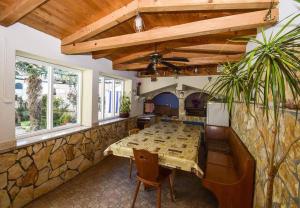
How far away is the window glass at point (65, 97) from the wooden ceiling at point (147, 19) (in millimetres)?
616

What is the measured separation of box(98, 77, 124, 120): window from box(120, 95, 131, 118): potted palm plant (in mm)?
201

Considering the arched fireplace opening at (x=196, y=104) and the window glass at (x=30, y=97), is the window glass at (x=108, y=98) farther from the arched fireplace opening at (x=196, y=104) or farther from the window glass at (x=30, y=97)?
the arched fireplace opening at (x=196, y=104)

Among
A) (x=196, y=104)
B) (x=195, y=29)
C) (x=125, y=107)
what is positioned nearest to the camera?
(x=195, y=29)

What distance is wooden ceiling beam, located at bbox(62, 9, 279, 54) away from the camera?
1.72 m

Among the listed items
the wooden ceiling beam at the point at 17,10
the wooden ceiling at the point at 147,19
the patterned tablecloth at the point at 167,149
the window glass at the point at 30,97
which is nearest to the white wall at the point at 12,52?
the wooden ceiling at the point at 147,19

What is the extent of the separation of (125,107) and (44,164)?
115 inches

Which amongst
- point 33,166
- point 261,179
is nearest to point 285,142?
point 261,179

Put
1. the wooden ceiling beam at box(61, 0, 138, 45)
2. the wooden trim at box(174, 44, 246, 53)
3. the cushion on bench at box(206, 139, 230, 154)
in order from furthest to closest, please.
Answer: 1. the cushion on bench at box(206, 139, 230, 154)
2. the wooden trim at box(174, 44, 246, 53)
3. the wooden ceiling beam at box(61, 0, 138, 45)

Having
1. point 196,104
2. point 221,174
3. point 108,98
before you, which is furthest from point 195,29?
point 196,104

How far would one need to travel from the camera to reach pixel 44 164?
2434 millimetres

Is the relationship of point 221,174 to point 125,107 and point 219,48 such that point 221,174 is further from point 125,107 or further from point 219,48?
point 125,107

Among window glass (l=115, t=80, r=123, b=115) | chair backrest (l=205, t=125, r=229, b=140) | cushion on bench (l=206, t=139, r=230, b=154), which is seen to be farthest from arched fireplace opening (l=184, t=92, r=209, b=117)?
window glass (l=115, t=80, r=123, b=115)

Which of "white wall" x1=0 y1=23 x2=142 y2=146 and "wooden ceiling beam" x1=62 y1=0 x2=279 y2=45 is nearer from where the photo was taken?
"wooden ceiling beam" x1=62 y1=0 x2=279 y2=45

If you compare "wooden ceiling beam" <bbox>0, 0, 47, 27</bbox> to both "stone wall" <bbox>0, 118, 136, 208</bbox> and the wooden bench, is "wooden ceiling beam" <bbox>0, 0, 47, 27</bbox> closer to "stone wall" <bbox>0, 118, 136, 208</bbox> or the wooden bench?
"stone wall" <bbox>0, 118, 136, 208</bbox>
